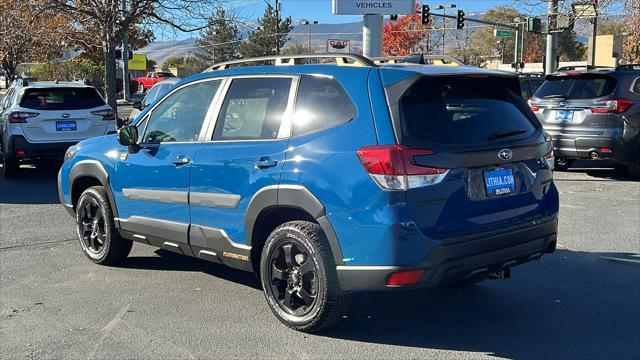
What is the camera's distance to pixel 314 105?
4465mm

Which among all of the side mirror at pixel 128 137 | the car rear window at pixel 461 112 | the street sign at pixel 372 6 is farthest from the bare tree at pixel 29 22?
the car rear window at pixel 461 112

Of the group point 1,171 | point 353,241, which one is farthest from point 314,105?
point 1,171

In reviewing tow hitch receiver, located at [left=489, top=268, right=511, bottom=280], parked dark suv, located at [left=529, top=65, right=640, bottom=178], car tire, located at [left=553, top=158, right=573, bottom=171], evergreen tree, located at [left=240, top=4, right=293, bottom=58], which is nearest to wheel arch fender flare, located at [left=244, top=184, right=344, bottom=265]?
tow hitch receiver, located at [left=489, top=268, right=511, bottom=280]

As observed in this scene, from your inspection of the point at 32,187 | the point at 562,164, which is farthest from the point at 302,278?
the point at 562,164

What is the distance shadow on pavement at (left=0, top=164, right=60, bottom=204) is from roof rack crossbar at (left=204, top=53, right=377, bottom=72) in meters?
5.26

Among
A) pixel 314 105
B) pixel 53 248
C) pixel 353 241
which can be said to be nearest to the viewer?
pixel 353 241

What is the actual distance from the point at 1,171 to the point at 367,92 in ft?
35.5

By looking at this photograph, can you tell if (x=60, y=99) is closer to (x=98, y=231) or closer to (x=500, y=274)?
(x=98, y=231)

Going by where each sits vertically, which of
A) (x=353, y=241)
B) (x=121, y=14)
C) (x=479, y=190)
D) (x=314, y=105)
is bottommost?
(x=353, y=241)

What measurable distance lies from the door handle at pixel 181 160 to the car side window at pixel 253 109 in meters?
0.31

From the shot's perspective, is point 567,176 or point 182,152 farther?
point 567,176

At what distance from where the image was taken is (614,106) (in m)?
10.6

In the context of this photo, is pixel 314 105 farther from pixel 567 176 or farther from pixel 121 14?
pixel 121 14

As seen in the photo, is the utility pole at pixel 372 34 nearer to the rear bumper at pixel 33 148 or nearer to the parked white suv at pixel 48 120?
the parked white suv at pixel 48 120
